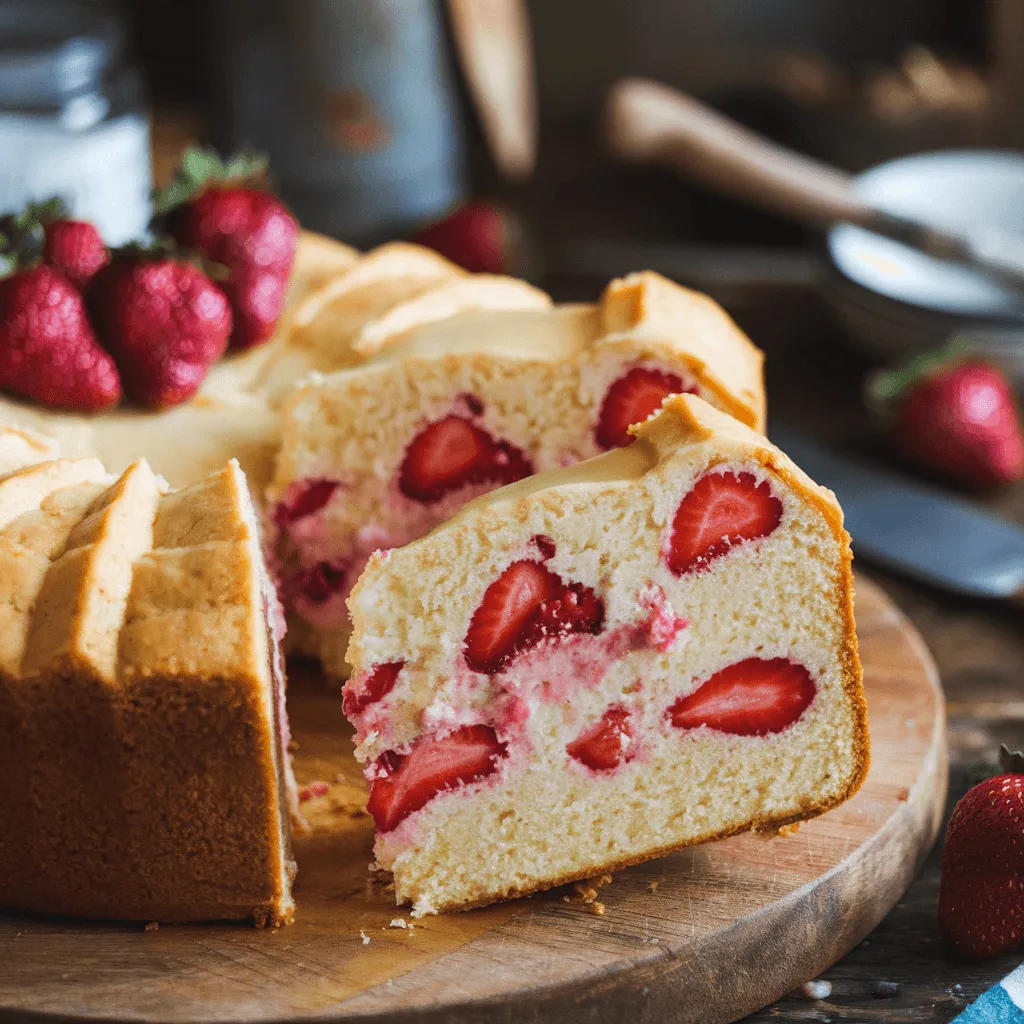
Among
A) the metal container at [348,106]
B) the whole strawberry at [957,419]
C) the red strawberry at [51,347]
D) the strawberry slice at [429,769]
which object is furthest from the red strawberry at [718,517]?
the metal container at [348,106]

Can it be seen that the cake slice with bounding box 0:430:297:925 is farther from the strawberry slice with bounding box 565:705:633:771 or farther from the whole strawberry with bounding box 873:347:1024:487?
the whole strawberry with bounding box 873:347:1024:487

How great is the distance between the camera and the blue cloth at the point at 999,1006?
2.46 m

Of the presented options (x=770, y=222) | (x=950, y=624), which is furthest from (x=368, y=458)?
(x=770, y=222)

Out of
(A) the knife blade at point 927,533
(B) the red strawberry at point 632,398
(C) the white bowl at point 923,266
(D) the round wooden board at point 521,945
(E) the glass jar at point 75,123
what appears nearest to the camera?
(D) the round wooden board at point 521,945

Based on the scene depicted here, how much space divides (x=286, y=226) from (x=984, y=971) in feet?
7.78

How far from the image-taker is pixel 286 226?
12.1 feet

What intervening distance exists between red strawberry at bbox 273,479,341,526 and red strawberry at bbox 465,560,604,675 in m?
0.97

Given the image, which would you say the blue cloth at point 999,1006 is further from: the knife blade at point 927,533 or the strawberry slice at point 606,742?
the knife blade at point 927,533

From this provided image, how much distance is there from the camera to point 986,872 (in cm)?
261

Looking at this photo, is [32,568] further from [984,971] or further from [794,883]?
[984,971]

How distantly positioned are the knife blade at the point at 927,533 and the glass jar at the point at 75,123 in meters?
2.27

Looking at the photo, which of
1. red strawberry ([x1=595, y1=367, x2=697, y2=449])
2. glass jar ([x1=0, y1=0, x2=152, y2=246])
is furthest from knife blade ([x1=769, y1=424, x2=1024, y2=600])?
glass jar ([x1=0, y1=0, x2=152, y2=246])

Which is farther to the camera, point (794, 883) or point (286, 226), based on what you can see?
point (286, 226)

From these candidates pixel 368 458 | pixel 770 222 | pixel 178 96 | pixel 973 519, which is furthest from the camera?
pixel 178 96
